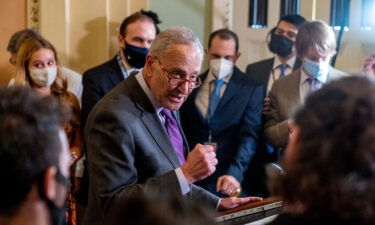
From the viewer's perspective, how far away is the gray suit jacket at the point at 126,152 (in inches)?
79.0

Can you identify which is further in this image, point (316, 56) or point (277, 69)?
Result: point (277, 69)

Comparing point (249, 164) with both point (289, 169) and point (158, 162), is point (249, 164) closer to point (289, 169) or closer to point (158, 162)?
point (158, 162)

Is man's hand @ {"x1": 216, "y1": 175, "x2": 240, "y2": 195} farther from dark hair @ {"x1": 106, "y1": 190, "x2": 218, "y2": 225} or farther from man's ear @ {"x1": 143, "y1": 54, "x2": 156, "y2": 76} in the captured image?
dark hair @ {"x1": 106, "y1": 190, "x2": 218, "y2": 225}

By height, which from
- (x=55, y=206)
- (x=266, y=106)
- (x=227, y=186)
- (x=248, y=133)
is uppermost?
(x=55, y=206)

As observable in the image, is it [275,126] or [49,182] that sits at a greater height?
[49,182]

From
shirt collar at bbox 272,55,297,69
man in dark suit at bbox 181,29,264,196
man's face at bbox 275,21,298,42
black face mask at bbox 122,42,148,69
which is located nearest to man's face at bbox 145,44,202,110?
man in dark suit at bbox 181,29,264,196

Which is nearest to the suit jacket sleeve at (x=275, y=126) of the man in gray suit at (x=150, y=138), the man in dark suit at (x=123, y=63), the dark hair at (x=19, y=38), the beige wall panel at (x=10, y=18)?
the man in dark suit at (x=123, y=63)

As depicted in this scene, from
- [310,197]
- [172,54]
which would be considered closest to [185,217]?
[310,197]

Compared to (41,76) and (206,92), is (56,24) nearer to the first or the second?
(41,76)

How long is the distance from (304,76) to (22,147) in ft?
7.69

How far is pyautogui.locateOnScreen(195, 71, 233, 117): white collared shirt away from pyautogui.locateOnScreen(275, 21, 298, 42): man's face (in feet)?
1.73

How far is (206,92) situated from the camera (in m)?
3.55

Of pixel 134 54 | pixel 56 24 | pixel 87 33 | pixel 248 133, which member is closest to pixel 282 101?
pixel 248 133

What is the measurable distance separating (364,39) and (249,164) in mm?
1932
